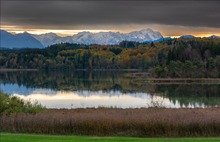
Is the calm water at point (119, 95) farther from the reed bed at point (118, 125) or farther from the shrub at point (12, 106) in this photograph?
the reed bed at point (118, 125)

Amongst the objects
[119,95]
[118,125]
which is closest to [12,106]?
[118,125]

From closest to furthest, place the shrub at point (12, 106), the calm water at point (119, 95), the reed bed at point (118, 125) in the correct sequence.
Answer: the reed bed at point (118, 125) < the shrub at point (12, 106) < the calm water at point (119, 95)

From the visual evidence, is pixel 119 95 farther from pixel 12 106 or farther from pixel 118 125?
pixel 118 125

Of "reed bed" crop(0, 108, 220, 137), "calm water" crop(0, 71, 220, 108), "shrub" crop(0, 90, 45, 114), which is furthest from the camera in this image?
"calm water" crop(0, 71, 220, 108)

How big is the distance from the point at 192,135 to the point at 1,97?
1204 centimetres

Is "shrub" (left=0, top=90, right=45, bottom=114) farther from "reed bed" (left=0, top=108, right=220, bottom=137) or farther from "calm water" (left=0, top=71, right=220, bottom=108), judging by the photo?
"calm water" (left=0, top=71, right=220, bottom=108)

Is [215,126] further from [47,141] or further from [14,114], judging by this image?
[14,114]

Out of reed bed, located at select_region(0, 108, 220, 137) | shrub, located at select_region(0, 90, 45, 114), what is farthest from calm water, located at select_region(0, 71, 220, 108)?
reed bed, located at select_region(0, 108, 220, 137)

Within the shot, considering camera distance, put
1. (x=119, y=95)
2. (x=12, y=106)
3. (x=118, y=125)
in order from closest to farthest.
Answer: (x=118, y=125), (x=12, y=106), (x=119, y=95)

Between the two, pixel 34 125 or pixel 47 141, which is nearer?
pixel 47 141

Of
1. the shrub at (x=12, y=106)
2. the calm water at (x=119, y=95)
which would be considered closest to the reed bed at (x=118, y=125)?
the shrub at (x=12, y=106)

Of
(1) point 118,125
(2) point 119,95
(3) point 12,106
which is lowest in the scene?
(2) point 119,95

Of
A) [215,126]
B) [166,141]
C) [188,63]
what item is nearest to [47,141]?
[166,141]

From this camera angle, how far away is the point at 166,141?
672 inches
